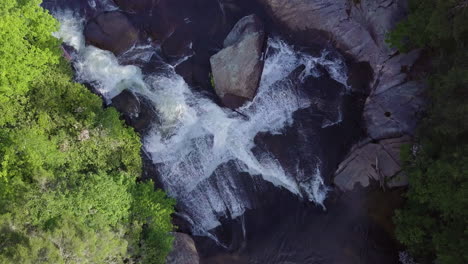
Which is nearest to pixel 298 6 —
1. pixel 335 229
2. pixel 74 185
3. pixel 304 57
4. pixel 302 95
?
pixel 304 57

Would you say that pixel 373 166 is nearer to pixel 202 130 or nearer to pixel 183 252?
pixel 202 130

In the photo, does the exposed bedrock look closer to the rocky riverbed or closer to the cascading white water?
the rocky riverbed

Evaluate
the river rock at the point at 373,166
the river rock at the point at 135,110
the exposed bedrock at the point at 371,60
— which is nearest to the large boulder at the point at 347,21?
the exposed bedrock at the point at 371,60

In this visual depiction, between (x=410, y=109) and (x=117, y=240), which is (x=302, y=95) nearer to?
(x=410, y=109)

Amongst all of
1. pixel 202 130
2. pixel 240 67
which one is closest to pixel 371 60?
pixel 240 67

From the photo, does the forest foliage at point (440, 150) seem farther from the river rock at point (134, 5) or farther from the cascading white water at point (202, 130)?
the river rock at point (134, 5)

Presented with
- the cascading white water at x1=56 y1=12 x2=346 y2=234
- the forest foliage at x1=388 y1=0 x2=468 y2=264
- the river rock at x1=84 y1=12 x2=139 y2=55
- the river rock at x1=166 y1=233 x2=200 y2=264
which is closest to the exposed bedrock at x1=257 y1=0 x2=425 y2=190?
the forest foliage at x1=388 y1=0 x2=468 y2=264

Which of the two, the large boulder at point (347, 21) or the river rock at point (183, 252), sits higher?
the large boulder at point (347, 21)
